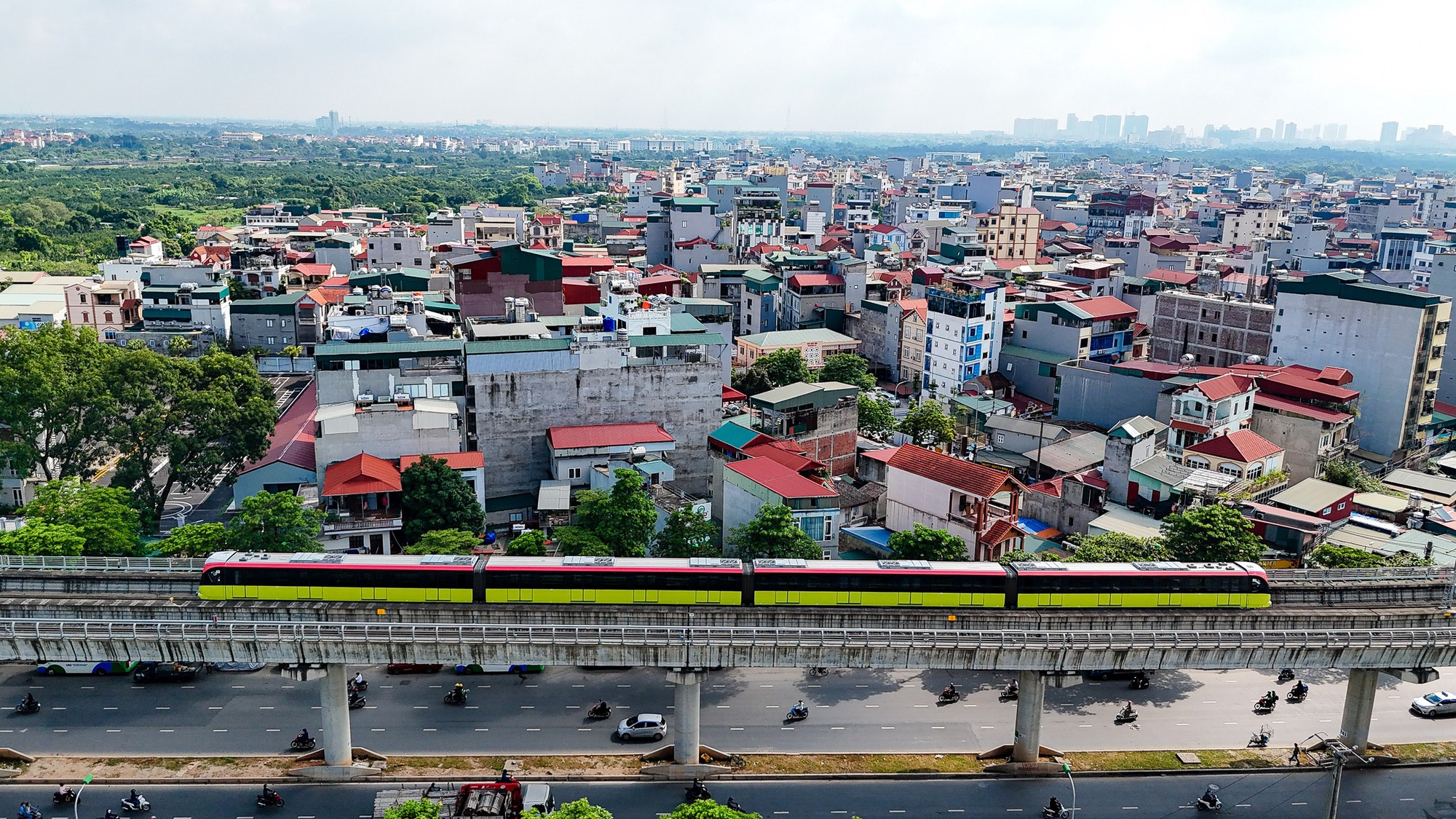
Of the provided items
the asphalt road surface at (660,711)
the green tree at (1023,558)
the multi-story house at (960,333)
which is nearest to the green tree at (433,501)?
the asphalt road surface at (660,711)

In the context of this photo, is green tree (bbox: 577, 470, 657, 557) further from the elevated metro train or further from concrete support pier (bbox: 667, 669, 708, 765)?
concrete support pier (bbox: 667, 669, 708, 765)

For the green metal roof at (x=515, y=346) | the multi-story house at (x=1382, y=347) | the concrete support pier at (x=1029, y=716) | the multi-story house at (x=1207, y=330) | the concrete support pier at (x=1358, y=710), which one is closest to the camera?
the concrete support pier at (x=1029, y=716)

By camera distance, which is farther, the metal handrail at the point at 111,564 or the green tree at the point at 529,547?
the green tree at the point at 529,547

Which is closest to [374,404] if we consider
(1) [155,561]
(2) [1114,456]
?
(1) [155,561]

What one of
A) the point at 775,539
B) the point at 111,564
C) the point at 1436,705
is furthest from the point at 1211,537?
the point at 111,564

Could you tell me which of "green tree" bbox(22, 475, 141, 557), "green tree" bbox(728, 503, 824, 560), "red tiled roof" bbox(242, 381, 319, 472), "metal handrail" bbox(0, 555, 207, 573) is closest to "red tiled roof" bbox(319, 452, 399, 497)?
"red tiled roof" bbox(242, 381, 319, 472)

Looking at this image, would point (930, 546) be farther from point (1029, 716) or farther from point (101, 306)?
point (101, 306)

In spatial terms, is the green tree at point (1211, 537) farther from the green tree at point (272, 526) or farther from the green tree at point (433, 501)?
the green tree at point (272, 526)
